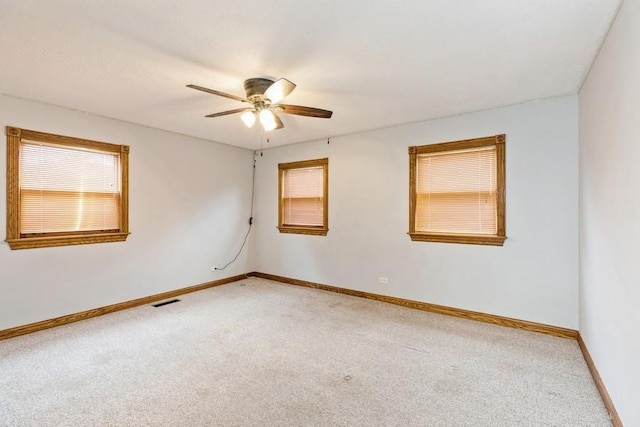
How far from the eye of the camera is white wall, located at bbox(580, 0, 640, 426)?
1625mm

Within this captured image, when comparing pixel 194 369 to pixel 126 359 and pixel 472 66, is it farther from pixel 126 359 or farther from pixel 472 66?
pixel 472 66

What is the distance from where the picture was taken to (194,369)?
8.48ft

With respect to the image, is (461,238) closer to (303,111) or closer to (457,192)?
(457,192)

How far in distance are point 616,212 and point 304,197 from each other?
402cm

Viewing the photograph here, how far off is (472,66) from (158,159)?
13.4 ft

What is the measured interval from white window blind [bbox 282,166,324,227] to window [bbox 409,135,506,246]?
1.57 meters

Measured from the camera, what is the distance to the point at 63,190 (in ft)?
11.9

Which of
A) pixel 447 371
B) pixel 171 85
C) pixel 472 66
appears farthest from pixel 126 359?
pixel 472 66

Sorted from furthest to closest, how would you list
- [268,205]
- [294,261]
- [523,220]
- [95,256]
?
1. [268,205]
2. [294,261]
3. [95,256]
4. [523,220]

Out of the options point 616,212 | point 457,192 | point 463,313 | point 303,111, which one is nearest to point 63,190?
point 303,111

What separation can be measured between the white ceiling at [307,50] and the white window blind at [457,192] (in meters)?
0.62

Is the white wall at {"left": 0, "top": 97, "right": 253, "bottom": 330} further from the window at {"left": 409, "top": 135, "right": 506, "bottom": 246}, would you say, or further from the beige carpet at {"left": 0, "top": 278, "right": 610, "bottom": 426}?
the window at {"left": 409, "top": 135, "right": 506, "bottom": 246}

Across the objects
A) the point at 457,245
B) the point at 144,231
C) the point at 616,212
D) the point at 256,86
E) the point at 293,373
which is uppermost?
the point at 256,86

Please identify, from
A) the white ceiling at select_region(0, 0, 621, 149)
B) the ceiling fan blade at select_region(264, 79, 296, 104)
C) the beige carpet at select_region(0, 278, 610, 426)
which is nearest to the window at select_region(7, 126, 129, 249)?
the white ceiling at select_region(0, 0, 621, 149)
